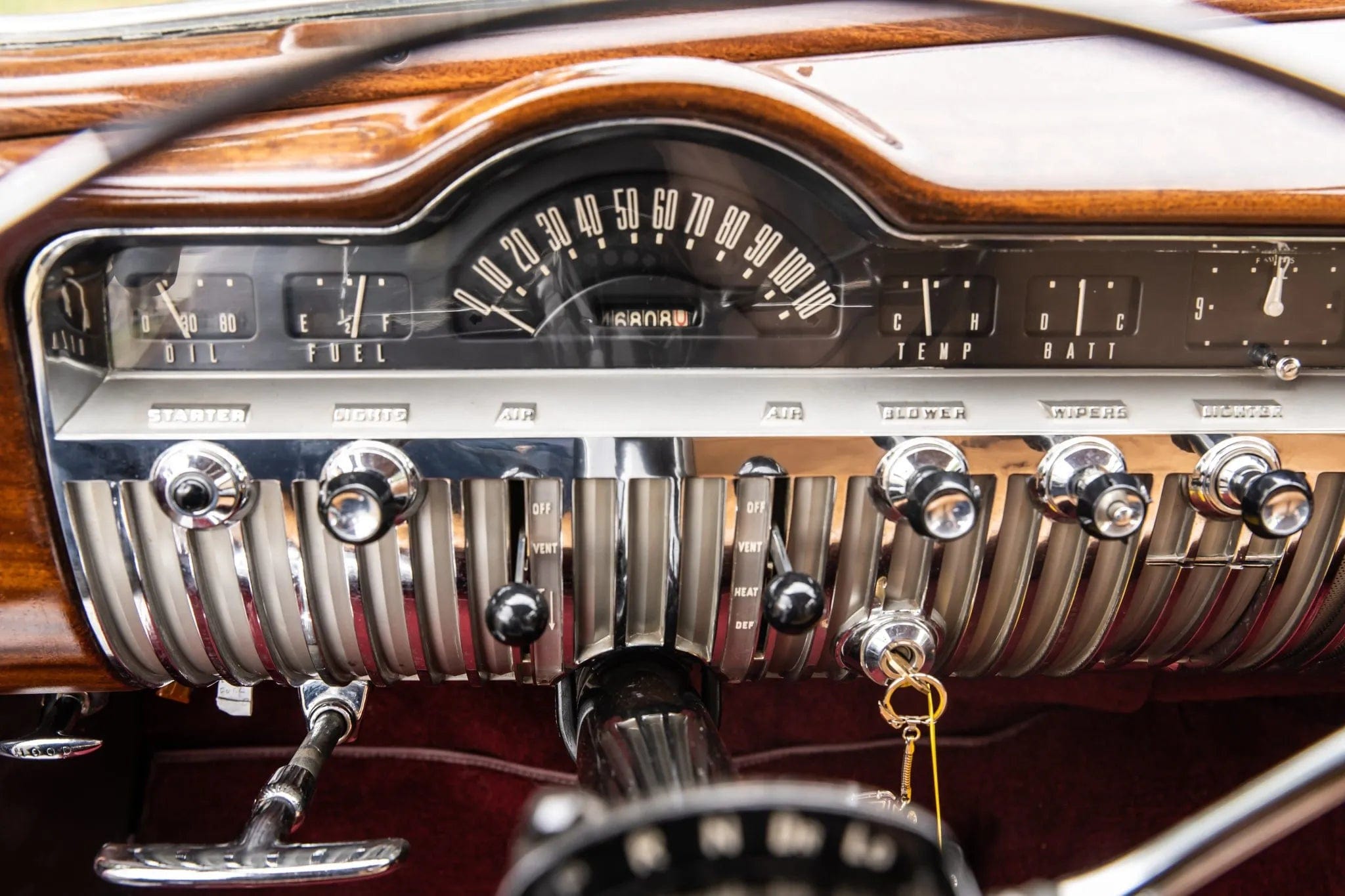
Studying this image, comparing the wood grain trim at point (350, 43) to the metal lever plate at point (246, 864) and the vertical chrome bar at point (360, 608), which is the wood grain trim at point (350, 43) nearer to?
the vertical chrome bar at point (360, 608)

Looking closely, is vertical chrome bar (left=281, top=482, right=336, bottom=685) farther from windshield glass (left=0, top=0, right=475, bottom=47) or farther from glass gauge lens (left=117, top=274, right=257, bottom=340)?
windshield glass (left=0, top=0, right=475, bottom=47)

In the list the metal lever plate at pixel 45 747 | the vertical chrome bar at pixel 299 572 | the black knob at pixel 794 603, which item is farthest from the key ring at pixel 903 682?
the metal lever plate at pixel 45 747

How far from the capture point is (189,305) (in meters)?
0.82

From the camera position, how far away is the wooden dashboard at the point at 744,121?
28.6 inches

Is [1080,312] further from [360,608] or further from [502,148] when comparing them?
[360,608]

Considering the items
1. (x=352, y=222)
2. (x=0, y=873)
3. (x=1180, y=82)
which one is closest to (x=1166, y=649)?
(x=1180, y=82)

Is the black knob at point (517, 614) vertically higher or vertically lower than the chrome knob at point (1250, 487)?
lower

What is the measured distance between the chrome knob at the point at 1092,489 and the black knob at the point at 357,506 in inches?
21.4

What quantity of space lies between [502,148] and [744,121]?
188mm

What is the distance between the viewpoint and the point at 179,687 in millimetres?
1037

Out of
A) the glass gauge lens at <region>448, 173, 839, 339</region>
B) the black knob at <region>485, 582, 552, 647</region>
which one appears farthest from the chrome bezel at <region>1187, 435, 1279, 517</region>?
the black knob at <region>485, 582, 552, 647</region>

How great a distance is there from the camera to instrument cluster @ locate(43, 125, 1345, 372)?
2.60 feet

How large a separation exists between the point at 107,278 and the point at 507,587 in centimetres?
43

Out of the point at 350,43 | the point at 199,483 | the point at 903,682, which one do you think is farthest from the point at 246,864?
the point at 350,43
